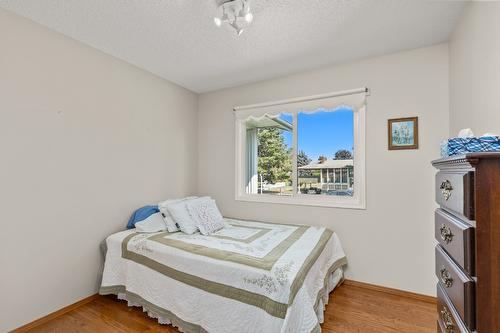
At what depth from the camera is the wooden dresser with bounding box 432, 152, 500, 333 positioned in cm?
78

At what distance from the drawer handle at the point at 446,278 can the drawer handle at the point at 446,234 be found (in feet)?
0.46

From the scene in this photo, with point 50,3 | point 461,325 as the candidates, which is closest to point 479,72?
point 461,325

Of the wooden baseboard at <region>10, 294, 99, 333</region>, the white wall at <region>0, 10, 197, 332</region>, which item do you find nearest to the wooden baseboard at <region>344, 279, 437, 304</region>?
the white wall at <region>0, 10, 197, 332</region>

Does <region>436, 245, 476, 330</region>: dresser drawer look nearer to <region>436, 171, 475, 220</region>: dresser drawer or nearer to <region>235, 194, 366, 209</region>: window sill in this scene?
<region>436, 171, 475, 220</region>: dresser drawer

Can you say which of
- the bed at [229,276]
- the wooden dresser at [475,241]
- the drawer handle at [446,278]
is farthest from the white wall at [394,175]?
the wooden dresser at [475,241]

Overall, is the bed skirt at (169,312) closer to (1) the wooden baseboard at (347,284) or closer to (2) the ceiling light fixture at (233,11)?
(1) the wooden baseboard at (347,284)

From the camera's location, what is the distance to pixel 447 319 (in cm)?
107

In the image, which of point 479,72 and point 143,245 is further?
point 143,245

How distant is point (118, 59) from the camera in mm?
2568

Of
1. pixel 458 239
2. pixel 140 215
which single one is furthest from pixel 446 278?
pixel 140 215

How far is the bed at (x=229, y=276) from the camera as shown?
5.00ft

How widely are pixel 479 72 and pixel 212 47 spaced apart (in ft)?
6.94

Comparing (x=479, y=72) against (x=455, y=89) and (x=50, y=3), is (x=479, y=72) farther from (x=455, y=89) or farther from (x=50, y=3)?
(x=50, y=3)

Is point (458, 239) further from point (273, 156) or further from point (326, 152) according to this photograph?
point (273, 156)
